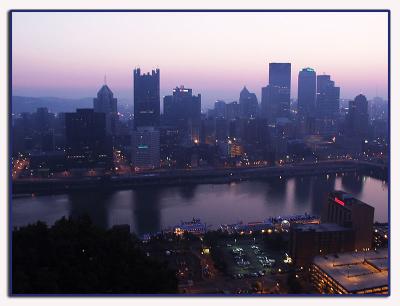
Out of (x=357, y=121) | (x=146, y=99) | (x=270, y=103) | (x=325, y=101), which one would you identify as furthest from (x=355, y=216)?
(x=146, y=99)

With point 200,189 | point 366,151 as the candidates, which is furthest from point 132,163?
point 366,151

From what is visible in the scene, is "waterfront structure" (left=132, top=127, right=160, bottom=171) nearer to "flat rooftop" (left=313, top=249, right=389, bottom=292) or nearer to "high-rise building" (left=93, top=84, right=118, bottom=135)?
"high-rise building" (left=93, top=84, right=118, bottom=135)

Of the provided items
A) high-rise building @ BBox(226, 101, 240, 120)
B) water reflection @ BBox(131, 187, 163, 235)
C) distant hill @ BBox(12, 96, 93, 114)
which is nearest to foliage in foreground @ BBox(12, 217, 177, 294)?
water reflection @ BBox(131, 187, 163, 235)

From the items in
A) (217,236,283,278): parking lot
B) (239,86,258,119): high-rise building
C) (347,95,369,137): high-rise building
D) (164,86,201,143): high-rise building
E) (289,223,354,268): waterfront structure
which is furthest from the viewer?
(164,86,201,143): high-rise building

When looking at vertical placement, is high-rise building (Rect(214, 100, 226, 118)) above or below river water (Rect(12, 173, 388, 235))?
above

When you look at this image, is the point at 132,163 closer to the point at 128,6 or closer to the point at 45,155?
the point at 45,155

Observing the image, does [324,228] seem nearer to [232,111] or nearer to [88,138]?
[88,138]
